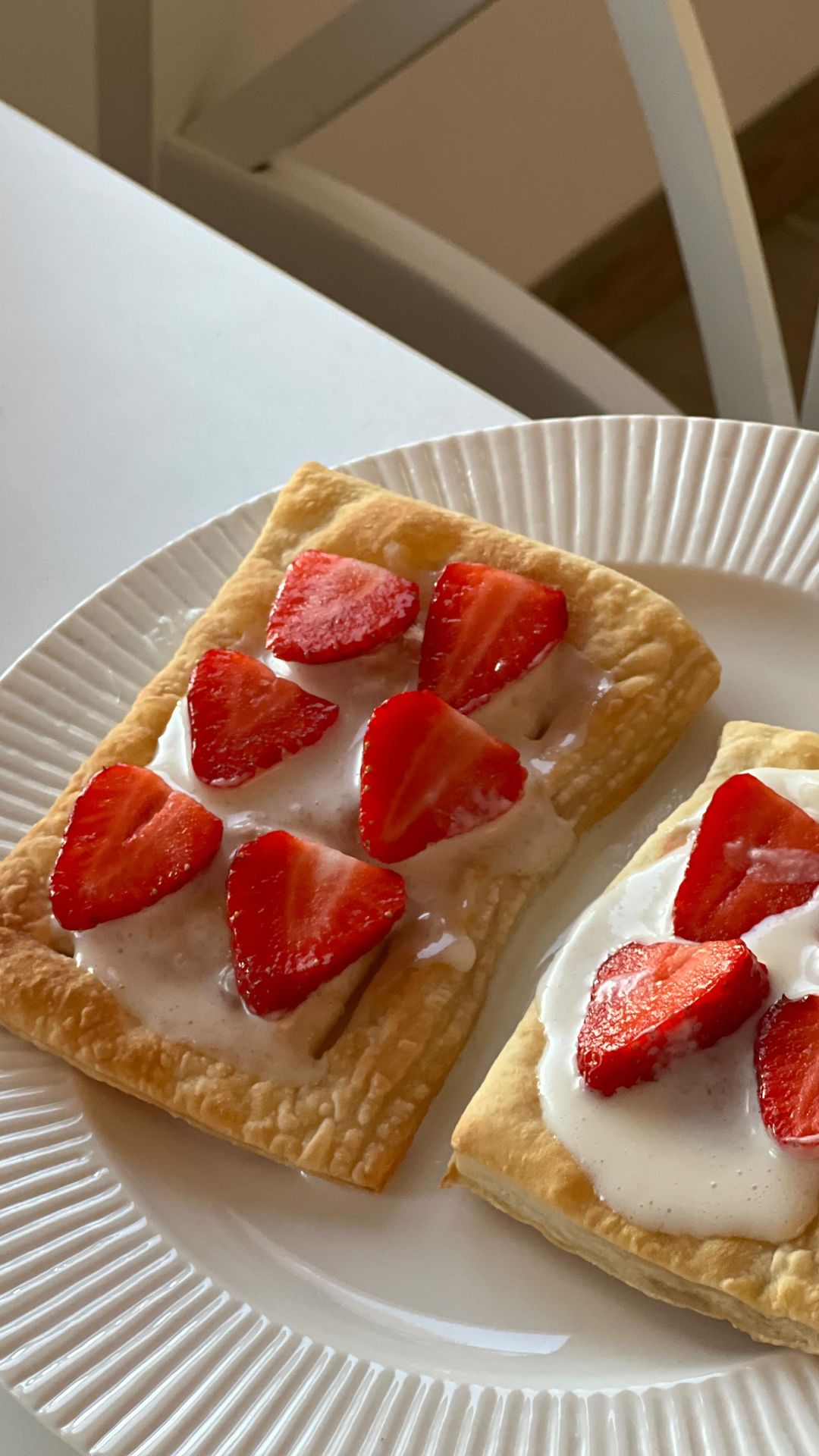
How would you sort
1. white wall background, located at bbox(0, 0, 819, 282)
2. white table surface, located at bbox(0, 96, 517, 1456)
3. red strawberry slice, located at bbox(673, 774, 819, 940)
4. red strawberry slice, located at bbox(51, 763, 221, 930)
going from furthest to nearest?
1. white wall background, located at bbox(0, 0, 819, 282)
2. white table surface, located at bbox(0, 96, 517, 1456)
3. red strawberry slice, located at bbox(51, 763, 221, 930)
4. red strawberry slice, located at bbox(673, 774, 819, 940)

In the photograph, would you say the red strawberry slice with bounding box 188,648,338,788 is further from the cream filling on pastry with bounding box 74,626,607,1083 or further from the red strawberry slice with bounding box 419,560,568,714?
the red strawberry slice with bounding box 419,560,568,714

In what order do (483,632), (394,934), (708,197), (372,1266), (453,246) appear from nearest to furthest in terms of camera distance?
(372,1266)
(394,934)
(483,632)
(708,197)
(453,246)

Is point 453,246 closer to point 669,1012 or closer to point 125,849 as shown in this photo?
point 125,849

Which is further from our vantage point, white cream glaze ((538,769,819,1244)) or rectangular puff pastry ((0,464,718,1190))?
rectangular puff pastry ((0,464,718,1190))

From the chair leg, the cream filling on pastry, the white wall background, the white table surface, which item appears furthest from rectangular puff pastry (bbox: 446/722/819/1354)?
the white wall background

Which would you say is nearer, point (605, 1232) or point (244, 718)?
point (605, 1232)

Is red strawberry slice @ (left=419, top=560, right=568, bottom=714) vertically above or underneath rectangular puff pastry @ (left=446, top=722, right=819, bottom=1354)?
above

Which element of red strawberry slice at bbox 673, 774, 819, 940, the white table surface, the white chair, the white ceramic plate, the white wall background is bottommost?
the white ceramic plate

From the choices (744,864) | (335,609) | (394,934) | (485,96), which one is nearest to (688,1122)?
(744,864)
